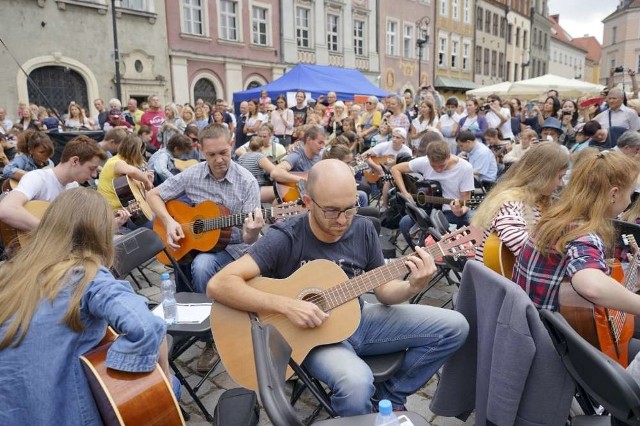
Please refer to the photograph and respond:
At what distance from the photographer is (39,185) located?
3.74m

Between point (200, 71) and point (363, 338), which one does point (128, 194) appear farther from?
point (200, 71)

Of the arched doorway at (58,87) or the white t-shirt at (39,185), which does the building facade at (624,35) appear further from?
the white t-shirt at (39,185)

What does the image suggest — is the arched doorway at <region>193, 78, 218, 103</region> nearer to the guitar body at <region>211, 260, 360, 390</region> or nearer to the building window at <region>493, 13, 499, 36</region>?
the guitar body at <region>211, 260, 360, 390</region>

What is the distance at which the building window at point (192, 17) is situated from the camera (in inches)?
734

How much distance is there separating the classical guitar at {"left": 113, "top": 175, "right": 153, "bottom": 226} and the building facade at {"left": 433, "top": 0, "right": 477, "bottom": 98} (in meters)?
31.5

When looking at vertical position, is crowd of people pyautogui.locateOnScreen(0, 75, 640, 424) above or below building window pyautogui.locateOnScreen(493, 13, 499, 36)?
below

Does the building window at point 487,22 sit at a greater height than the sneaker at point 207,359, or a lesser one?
greater

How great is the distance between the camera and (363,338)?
7.74ft

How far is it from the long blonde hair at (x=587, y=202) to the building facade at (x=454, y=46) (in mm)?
33050

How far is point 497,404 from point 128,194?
13.8 feet

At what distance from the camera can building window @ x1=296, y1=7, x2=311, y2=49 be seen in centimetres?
2334

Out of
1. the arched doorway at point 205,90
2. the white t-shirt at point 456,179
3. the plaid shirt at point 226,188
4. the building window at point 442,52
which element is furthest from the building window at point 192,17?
the building window at point 442,52

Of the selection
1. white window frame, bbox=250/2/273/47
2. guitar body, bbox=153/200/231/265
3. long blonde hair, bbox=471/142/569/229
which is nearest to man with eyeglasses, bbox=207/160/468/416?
long blonde hair, bbox=471/142/569/229

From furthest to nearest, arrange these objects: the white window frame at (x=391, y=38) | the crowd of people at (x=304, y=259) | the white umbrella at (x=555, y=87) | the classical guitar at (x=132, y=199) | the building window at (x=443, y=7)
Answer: the building window at (x=443, y=7) < the white window frame at (x=391, y=38) < the white umbrella at (x=555, y=87) < the classical guitar at (x=132, y=199) < the crowd of people at (x=304, y=259)
